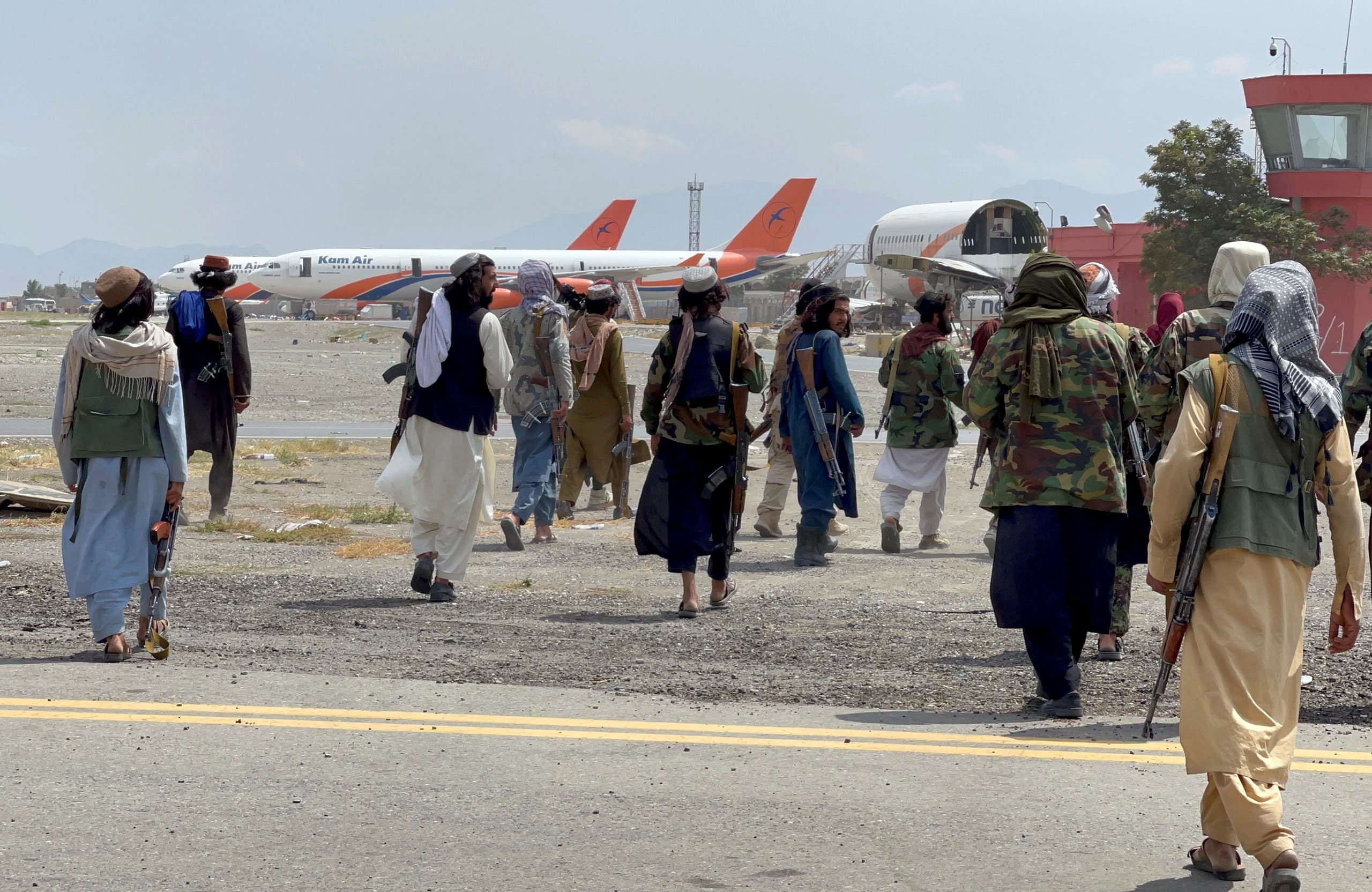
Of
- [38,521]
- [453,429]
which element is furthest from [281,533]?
[453,429]

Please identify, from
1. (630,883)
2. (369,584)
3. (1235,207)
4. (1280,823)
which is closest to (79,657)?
(369,584)

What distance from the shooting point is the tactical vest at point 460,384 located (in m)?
8.42

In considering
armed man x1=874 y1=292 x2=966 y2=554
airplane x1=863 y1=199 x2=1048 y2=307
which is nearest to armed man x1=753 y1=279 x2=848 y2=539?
armed man x1=874 y1=292 x2=966 y2=554

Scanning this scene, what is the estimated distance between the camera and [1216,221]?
43094 mm

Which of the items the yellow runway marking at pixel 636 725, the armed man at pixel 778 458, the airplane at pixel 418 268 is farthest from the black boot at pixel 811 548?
the airplane at pixel 418 268

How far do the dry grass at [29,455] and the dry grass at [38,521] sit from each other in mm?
3076

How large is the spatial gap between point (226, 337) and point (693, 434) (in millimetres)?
4395

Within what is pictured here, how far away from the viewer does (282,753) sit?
208 inches

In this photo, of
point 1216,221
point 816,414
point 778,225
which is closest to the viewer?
point 816,414

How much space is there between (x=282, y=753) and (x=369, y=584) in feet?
12.8

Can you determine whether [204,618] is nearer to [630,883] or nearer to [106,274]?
[106,274]

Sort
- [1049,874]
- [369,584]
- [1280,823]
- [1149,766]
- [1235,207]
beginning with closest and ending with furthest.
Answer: [1280,823] < [1049,874] < [1149,766] < [369,584] < [1235,207]

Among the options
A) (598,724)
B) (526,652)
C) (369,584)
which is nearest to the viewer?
(598,724)

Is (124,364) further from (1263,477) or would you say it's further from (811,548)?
(811,548)
